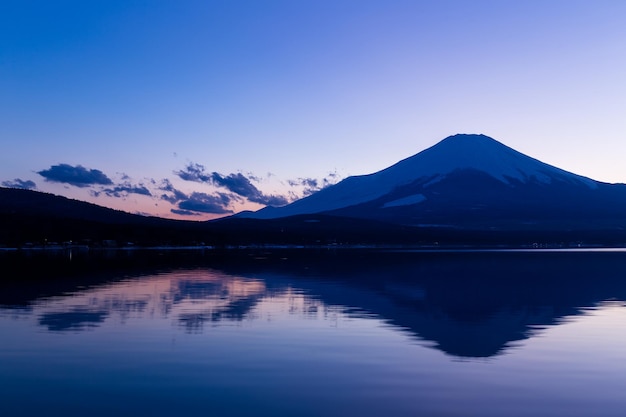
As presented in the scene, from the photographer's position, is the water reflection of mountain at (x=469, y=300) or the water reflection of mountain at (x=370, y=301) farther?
the water reflection of mountain at (x=370, y=301)

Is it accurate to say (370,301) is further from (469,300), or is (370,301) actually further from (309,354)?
(309,354)

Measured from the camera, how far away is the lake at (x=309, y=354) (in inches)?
568

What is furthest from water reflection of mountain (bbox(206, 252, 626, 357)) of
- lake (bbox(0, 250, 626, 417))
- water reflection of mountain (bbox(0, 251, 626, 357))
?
lake (bbox(0, 250, 626, 417))

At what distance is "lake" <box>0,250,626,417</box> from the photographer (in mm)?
14430

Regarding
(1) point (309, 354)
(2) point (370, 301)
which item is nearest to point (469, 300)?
(2) point (370, 301)

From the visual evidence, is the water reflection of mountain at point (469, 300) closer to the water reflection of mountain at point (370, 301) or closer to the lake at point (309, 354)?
the water reflection of mountain at point (370, 301)

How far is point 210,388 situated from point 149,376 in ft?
6.71

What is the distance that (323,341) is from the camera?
22.6m

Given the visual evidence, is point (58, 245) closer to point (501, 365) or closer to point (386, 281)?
point (386, 281)

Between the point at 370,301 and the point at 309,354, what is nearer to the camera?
the point at 309,354

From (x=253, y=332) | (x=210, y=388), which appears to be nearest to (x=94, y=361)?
(x=210, y=388)

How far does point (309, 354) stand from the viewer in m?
20.3

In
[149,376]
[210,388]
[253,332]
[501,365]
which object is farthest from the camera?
[253,332]

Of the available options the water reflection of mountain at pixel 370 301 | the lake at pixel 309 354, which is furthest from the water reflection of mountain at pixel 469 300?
the lake at pixel 309 354
